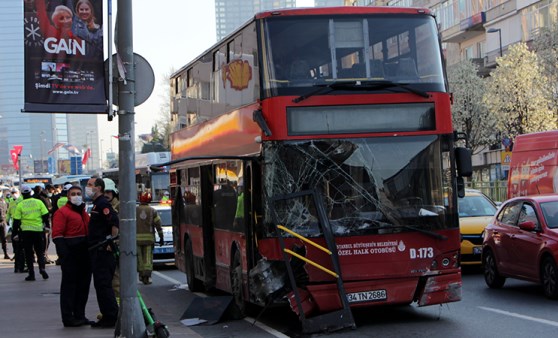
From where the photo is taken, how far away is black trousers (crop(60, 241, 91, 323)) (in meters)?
13.1

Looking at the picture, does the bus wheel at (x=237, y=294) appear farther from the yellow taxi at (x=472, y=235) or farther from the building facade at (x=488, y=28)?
the building facade at (x=488, y=28)

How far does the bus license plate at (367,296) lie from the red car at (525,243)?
11.0 feet

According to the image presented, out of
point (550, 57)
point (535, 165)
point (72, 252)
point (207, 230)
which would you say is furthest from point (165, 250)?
point (550, 57)

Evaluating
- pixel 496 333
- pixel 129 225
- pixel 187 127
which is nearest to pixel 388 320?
pixel 496 333

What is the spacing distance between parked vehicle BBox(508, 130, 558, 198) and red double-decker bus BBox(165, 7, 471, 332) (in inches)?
422

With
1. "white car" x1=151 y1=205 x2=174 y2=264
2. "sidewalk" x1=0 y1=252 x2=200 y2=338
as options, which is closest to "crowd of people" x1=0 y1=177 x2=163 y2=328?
"sidewalk" x1=0 y1=252 x2=200 y2=338

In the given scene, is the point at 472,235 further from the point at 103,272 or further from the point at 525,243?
the point at 103,272

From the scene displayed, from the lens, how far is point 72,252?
13078 mm

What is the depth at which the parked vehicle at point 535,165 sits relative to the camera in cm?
2320

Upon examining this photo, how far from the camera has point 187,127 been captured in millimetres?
19219

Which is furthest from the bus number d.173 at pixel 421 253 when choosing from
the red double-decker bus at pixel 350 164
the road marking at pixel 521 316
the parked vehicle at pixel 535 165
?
the parked vehicle at pixel 535 165

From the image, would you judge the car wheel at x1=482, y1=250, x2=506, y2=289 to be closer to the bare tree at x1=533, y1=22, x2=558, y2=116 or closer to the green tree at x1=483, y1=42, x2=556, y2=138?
the green tree at x1=483, y1=42, x2=556, y2=138

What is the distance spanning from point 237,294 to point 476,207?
810 centimetres

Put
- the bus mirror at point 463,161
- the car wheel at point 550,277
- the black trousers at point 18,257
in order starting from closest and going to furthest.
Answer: the bus mirror at point 463,161, the car wheel at point 550,277, the black trousers at point 18,257
